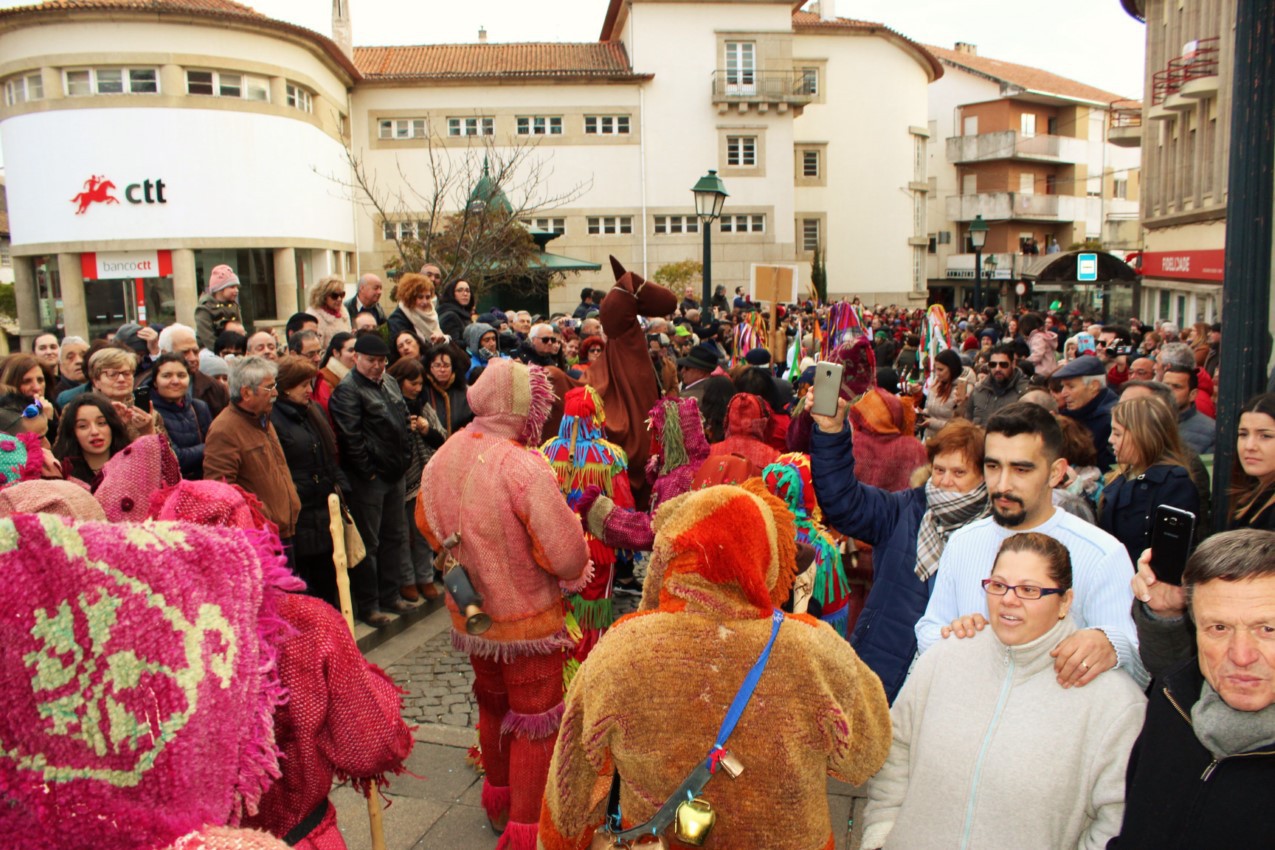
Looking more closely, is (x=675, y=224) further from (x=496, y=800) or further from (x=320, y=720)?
(x=320, y=720)

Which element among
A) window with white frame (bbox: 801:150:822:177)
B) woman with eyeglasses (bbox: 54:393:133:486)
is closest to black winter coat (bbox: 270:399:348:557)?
woman with eyeglasses (bbox: 54:393:133:486)

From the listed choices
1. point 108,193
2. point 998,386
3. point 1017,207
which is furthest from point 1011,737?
point 1017,207

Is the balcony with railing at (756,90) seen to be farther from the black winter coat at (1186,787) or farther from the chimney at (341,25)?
the black winter coat at (1186,787)

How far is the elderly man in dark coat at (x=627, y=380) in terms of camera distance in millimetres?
5781

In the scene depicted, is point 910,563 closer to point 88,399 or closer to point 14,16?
point 88,399

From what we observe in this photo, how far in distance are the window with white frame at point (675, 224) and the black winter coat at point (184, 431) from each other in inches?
1302

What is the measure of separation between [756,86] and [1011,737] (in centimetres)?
3818

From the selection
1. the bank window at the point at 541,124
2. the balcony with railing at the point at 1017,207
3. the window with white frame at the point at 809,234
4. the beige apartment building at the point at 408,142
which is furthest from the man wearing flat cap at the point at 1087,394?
the balcony with railing at the point at 1017,207

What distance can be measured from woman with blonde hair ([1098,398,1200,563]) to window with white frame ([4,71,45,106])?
32.9 m

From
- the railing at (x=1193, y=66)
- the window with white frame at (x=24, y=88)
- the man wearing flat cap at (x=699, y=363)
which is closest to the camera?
the man wearing flat cap at (x=699, y=363)

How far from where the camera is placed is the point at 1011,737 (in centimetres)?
Answer: 249

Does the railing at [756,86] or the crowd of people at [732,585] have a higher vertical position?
the railing at [756,86]

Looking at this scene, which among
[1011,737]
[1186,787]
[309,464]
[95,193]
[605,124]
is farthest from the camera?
[605,124]

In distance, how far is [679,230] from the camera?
3819cm
